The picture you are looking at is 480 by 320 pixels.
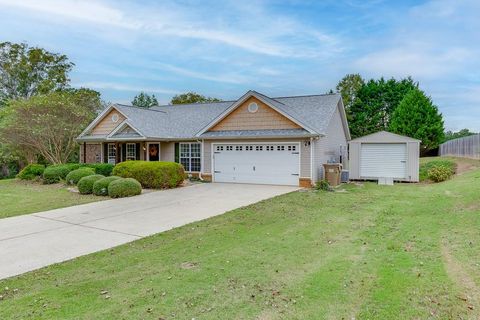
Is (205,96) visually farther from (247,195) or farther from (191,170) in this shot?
(247,195)

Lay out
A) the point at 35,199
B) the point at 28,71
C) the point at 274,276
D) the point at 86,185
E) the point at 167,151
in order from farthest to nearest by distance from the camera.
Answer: the point at 28,71 → the point at 167,151 → the point at 86,185 → the point at 35,199 → the point at 274,276

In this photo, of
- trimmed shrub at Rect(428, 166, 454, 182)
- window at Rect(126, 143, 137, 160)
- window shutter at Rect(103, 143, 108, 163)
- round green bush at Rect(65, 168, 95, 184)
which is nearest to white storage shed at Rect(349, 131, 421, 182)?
trimmed shrub at Rect(428, 166, 454, 182)

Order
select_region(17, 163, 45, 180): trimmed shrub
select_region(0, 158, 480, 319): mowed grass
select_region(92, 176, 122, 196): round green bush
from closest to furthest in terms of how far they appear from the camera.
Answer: select_region(0, 158, 480, 319): mowed grass
select_region(92, 176, 122, 196): round green bush
select_region(17, 163, 45, 180): trimmed shrub

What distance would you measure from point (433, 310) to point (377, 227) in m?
4.03

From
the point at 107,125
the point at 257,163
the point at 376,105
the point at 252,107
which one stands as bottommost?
the point at 257,163

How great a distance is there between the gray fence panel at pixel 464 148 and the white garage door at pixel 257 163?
47.9 feet

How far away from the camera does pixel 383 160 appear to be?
18234 mm

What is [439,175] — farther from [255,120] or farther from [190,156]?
[190,156]

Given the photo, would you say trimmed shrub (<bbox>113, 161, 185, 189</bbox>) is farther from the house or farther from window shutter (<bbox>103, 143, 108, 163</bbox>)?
window shutter (<bbox>103, 143, 108, 163</bbox>)

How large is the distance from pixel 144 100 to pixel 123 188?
3940 cm

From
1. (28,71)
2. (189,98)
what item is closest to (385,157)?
(189,98)

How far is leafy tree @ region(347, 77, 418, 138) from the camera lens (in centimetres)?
3972

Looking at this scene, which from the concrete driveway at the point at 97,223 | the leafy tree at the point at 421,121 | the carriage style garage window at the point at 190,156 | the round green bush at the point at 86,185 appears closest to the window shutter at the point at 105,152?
the carriage style garage window at the point at 190,156

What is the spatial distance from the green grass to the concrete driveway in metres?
0.81
